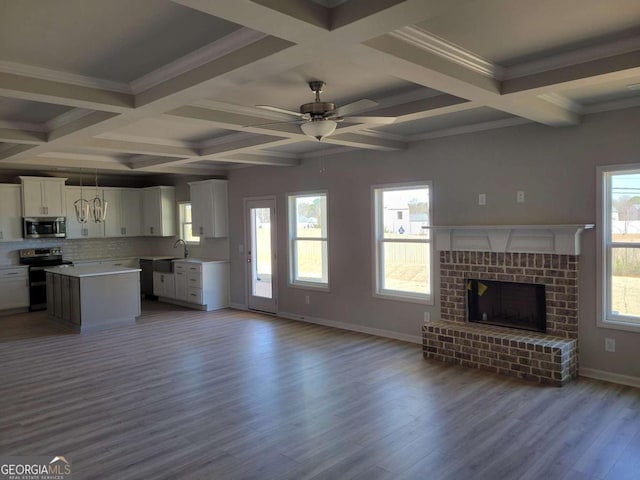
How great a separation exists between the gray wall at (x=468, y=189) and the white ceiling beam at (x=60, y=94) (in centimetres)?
354

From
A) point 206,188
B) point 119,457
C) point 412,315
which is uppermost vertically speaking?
point 206,188

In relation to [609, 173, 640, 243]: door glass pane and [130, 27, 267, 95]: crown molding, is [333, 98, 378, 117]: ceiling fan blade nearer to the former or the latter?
[130, 27, 267, 95]: crown molding

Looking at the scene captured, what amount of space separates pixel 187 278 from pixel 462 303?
514 cm

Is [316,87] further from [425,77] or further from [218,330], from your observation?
[218,330]

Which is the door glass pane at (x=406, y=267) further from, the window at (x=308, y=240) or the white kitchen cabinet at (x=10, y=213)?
the white kitchen cabinet at (x=10, y=213)

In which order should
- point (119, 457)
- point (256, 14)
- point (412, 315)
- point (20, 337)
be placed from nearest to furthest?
1. point (256, 14)
2. point (119, 457)
3. point (412, 315)
4. point (20, 337)

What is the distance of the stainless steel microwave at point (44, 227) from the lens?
853 centimetres

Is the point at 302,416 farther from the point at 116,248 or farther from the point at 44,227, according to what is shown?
the point at 116,248

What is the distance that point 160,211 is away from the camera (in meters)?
9.70

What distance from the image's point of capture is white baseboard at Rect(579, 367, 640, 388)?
4.44 m

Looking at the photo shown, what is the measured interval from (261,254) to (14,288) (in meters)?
4.31

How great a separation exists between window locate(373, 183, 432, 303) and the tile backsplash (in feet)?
11.4

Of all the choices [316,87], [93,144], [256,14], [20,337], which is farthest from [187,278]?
[256,14]

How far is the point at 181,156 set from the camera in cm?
623
